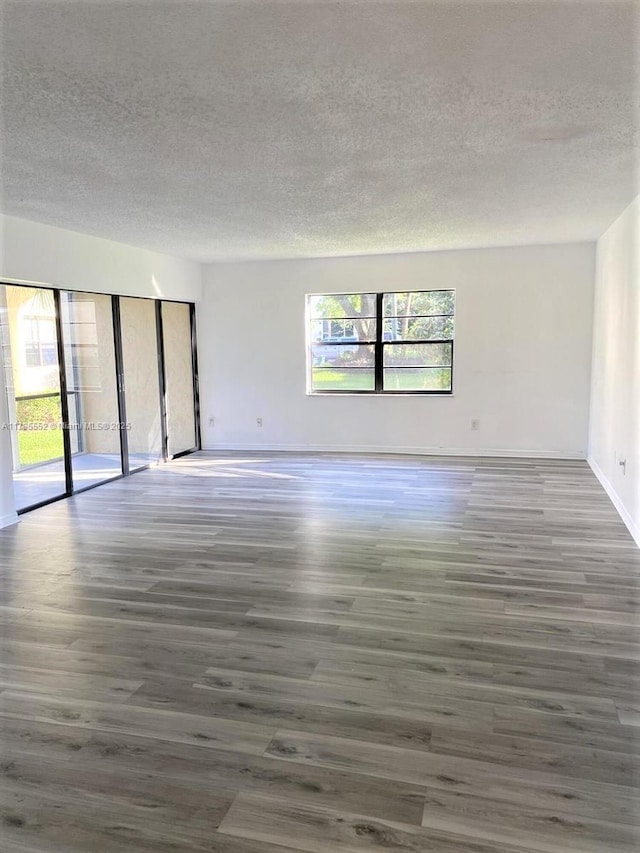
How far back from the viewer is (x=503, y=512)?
4.98 metres

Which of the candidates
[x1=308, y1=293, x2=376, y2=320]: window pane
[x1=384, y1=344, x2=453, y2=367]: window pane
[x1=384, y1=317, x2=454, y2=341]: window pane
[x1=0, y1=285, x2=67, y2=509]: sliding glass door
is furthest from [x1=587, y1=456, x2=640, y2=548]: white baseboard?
[x1=0, y1=285, x2=67, y2=509]: sliding glass door

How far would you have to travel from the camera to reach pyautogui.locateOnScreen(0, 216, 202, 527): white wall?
485 cm

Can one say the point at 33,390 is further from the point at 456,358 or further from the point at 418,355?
the point at 456,358

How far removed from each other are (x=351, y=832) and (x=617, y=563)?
273 cm

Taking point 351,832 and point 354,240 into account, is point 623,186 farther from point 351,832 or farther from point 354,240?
point 351,832

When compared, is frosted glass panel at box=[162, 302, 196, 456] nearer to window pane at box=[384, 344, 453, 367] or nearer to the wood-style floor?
window pane at box=[384, 344, 453, 367]

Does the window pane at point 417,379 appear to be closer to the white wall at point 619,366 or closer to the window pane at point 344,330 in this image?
the window pane at point 344,330

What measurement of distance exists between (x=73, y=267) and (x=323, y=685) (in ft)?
15.1

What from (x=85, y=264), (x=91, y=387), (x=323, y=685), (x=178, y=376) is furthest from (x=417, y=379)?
(x=323, y=685)

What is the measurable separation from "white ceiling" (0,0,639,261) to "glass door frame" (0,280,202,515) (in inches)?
43.3

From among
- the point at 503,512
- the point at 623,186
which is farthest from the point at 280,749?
the point at 623,186

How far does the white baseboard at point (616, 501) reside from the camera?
14.1 ft

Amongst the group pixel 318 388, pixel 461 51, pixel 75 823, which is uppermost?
pixel 461 51

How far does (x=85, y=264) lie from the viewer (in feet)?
18.9
